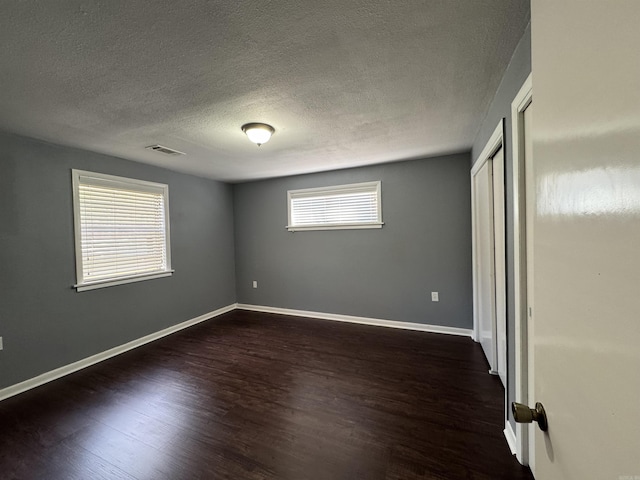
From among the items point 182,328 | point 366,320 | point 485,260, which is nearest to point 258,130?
point 485,260

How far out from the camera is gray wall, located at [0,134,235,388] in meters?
2.41

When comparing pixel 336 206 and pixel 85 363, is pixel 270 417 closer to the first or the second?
pixel 85 363

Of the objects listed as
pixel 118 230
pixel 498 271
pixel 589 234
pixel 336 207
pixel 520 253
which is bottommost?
pixel 498 271

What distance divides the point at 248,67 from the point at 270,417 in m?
2.33

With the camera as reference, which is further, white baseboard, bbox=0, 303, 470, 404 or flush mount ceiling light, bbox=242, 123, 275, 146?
white baseboard, bbox=0, 303, 470, 404

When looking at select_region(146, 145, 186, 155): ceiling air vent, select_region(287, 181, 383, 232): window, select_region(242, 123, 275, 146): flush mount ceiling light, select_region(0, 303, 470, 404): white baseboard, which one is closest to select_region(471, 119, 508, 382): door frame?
select_region(0, 303, 470, 404): white baseboard

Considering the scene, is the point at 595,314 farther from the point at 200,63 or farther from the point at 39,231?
the point at 39,231

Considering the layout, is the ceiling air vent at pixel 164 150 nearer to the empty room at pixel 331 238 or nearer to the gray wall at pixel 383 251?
the empty room at pixel 331 238

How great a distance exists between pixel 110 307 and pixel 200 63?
2987 millimetres

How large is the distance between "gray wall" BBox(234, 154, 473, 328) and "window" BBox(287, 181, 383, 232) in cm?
10

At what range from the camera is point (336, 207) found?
415 centimetres

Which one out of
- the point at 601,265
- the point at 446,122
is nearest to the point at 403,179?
the point at 446,122

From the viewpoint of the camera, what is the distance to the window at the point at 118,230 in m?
2.93

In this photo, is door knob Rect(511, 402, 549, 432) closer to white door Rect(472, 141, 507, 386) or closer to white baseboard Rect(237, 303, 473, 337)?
white door Rect(472, 141, 507, 386)
